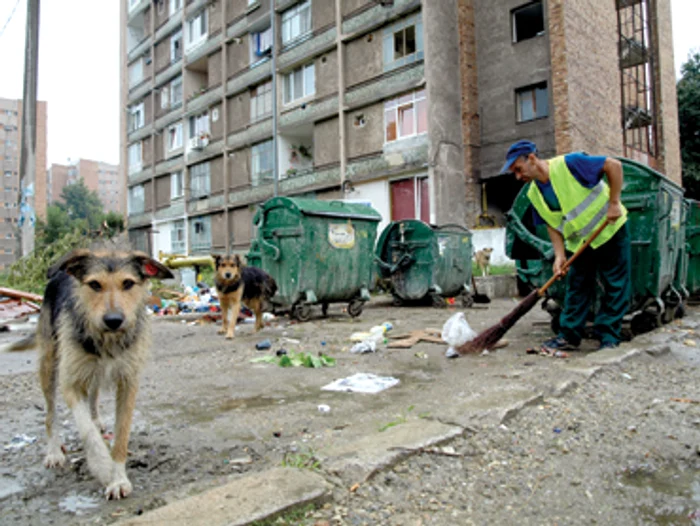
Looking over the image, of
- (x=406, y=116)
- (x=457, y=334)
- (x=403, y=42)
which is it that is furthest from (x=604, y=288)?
(x=403, y=42)

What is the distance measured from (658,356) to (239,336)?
5.18 meters

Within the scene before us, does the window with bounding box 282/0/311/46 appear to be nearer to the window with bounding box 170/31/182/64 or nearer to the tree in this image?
the window with bounding box 170/31/182/64

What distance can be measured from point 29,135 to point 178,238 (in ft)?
61.2

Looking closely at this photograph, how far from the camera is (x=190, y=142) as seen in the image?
1117 inches

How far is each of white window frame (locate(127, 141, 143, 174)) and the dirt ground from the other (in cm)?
3174

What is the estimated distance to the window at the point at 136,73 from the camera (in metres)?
34.4

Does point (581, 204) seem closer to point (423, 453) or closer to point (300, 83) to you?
point (423, 453)

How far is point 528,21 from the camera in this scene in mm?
18547

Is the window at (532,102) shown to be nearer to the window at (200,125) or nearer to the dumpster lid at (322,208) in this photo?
the dumpster lid at (322,208)

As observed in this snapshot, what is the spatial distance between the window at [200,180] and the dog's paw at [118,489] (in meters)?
26.5

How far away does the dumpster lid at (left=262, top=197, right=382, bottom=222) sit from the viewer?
27.9 ft

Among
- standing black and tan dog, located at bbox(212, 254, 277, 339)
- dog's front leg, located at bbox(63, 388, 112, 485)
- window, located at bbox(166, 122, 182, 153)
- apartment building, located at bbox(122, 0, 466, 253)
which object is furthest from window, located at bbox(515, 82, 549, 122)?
window, located at bbox(166, 122, 182, 153)

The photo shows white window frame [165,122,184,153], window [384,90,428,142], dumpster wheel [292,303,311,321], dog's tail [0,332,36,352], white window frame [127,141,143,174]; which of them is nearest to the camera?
dog's tail [0,332,36,352]

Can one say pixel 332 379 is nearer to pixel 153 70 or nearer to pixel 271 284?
pixel 271 284
